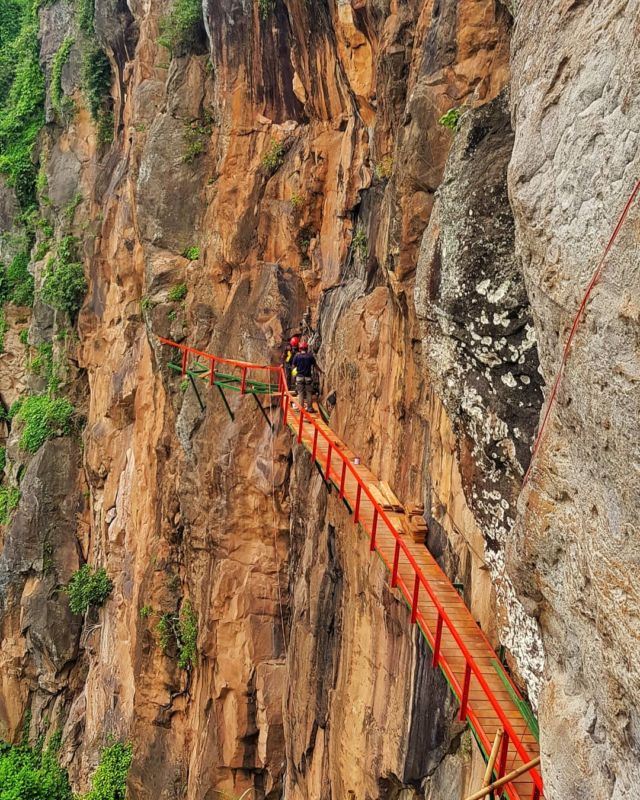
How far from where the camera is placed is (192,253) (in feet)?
64.8

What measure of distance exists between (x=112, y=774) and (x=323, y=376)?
1181cm

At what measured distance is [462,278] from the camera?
7535mm

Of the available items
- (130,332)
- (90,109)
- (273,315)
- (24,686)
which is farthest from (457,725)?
(90,109)

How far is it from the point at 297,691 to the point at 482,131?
8.98 meters

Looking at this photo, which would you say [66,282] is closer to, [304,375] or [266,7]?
[266,7]

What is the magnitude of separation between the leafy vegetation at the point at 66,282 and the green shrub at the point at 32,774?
13871 millimetres

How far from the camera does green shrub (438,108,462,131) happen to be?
30.2ft

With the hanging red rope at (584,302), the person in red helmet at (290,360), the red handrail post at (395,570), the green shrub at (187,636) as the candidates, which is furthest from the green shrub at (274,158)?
the hanging red rope at (584,302)

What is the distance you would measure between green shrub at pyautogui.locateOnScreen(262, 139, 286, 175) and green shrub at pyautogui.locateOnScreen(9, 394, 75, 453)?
11902 mm

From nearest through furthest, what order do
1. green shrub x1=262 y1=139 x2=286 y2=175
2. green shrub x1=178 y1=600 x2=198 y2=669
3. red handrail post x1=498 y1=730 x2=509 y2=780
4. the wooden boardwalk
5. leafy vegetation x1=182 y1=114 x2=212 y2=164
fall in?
red handrail post x1=498 y1=730 x2=509 y2=780
the wooden boardwalk
green shrub x1=178 y1=600 x2=198 y2=669
green shrub x1=262 y1=139 x2=286 y2=175
leafy vegetation x1=182 y1=114 x2=212 y2=164

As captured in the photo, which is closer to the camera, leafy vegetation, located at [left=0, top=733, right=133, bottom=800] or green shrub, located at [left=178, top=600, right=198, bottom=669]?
green shrub, located at [left=178, top=600, right=198, bottom=669]

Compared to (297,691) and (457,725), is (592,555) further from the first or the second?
(297,691)

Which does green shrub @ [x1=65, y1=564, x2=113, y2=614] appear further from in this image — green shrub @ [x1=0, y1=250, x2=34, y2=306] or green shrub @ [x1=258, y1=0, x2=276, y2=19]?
green shrub @ [x1=258, y1=0, x2=276, y2=19]

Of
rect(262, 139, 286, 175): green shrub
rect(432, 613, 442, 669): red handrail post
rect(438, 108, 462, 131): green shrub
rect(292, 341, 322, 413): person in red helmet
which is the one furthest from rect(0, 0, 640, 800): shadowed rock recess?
rect(432, 613, 442, 669): red handrail post
